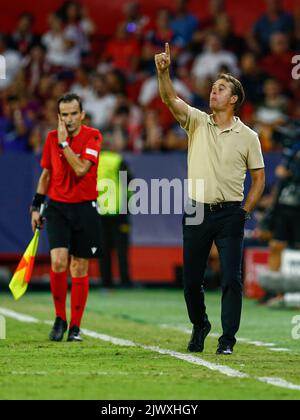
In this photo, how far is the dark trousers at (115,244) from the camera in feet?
58.3

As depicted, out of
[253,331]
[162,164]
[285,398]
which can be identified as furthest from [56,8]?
[285,398]

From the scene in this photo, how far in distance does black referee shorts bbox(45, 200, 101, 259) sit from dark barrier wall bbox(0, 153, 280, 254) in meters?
7.57

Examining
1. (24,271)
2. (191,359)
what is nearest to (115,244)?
(24,271)

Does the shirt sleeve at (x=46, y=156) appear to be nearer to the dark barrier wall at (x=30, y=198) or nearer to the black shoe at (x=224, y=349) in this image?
the black shoe at (x=224, y=349)

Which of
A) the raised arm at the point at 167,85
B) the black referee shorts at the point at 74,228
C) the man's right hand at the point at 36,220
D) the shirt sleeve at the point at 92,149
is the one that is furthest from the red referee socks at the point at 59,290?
the raised arm at the point at 167,85

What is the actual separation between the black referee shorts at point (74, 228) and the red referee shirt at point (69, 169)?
79mm

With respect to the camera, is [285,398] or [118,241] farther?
[118,241]

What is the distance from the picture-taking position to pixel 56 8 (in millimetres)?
22109

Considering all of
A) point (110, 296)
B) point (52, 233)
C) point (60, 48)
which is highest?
point (60, 48)

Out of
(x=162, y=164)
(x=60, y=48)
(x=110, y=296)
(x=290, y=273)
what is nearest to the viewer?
(x=290, y=273)

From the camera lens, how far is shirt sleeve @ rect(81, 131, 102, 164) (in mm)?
10242

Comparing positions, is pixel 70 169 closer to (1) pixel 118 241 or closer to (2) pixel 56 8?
(1) pixel 118 241

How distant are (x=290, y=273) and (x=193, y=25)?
290 inches

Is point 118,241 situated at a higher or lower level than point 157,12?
lower
